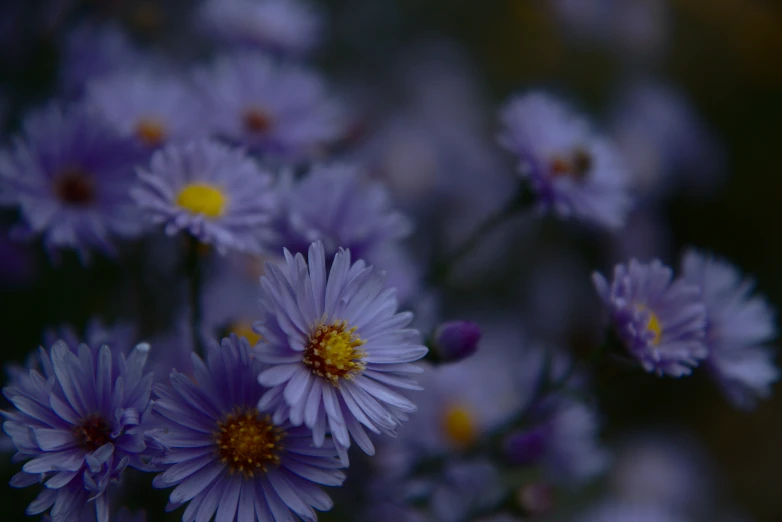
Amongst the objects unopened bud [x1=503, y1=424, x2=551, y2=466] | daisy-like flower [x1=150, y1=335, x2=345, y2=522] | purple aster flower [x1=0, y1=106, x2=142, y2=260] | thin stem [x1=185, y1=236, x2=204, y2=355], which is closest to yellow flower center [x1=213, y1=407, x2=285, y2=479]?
daisy-like flower [x1=150, y1=335, x2=345, y2=522]

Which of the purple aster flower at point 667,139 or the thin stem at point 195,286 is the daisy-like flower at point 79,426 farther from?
the purple aster flower at point 667,139

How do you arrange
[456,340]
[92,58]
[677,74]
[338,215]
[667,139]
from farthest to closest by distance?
[677,74]
[667,139]
[92,58]
[338,215]
[456,340]

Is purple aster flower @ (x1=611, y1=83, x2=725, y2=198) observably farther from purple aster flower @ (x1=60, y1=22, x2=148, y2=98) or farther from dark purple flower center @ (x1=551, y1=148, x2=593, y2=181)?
purple aster flower @ (x1=60, y1=22, x2=148, y2=98)

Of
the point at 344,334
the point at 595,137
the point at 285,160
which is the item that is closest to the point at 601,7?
the point at 595,137

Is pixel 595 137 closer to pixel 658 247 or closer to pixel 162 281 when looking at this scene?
pixel 162 281

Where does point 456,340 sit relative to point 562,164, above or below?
below

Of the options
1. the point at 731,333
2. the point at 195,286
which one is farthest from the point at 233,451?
the point at 731,333

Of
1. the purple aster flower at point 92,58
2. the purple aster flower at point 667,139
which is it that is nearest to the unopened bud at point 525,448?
the purple aster flower at point 92,58

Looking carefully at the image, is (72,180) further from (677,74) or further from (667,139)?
(677,74)
